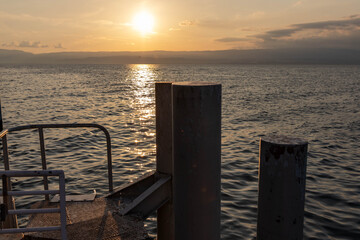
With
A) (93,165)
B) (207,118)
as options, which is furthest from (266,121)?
(207,118)

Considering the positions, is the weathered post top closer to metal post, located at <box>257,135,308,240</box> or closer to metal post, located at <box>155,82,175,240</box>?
metal post, located at <box>257,135,308,240</box>

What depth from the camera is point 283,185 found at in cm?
298

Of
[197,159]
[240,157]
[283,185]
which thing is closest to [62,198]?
[197,159]

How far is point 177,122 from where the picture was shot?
3039 millimetres

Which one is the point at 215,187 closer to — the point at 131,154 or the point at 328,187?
the point at 328,187

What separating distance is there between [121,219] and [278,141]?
215cm

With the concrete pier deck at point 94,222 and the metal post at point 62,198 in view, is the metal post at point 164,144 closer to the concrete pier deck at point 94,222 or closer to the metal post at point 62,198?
the concrete pier deck at point 94,222

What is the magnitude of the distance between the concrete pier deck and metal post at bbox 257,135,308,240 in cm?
141

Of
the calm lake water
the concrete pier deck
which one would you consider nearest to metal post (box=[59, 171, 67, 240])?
the concrete pier deck

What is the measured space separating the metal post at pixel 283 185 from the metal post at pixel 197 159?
1.47 feet

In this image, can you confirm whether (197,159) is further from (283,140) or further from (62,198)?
(62,198)

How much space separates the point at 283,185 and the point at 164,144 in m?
1.68

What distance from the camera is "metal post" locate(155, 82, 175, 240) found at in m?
4.09

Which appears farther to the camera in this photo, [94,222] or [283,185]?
[94,222]
